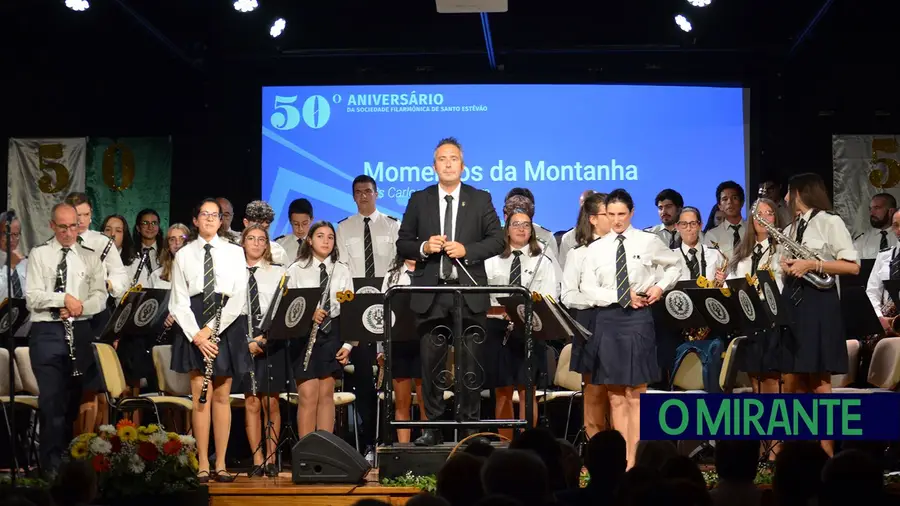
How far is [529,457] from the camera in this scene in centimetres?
397

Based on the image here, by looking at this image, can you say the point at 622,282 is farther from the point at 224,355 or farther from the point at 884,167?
the point at 884,167

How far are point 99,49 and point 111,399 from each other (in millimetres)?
5337

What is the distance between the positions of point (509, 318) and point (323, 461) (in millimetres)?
1816

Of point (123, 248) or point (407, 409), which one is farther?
point (123, 248)

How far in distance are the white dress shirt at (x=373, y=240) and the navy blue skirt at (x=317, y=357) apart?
1.77 m

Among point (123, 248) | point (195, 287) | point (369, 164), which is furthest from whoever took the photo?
point (369, 164)

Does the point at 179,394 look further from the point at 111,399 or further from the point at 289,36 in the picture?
the point at 289,36

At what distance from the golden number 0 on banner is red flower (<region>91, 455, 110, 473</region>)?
21.8ft

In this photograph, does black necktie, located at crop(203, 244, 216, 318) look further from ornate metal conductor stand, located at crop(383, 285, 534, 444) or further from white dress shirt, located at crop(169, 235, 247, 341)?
ornate metal conductor stand, located at crop(383, 285, 534, 444)

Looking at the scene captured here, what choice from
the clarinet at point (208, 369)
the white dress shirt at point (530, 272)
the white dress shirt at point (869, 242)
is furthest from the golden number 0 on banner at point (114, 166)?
the white dress shirt at point (869, 242)

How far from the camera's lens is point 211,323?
762 cm

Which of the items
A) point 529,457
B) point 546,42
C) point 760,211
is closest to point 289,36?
point 546,42

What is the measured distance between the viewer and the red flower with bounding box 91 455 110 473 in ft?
20.6

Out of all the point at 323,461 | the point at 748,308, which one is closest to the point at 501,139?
the point at 748,308
